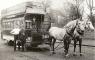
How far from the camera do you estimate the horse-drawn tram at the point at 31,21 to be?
10.3 m

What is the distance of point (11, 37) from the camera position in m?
11.4

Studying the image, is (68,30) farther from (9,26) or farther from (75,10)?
(75,10)

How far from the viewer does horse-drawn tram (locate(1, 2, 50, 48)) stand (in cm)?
1030

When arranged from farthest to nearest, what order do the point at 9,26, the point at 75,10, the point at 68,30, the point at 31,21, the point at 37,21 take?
the point at 75,10 → the point at 9,26 → the point at 37,21 → the point at 31,21 → the point at 68,30

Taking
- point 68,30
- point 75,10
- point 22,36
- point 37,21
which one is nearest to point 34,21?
point 37,21

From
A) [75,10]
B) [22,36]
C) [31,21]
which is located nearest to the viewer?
[22,36]

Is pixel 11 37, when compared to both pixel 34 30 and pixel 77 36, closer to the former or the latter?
pixel 34 30

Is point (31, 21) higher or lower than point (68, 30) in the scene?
higher

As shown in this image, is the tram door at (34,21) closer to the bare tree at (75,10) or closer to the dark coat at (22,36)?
the dark coat at (22,36)

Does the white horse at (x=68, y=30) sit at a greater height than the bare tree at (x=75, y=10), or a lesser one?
lesser

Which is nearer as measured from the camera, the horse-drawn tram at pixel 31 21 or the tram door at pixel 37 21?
the horse-drawn tram at pixel 31 21

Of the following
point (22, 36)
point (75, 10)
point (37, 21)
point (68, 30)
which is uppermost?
point (75, 10)

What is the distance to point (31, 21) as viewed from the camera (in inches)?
420

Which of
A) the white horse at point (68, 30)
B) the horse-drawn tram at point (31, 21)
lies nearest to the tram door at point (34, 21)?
the horse-drawn tram at point (31, 21)
